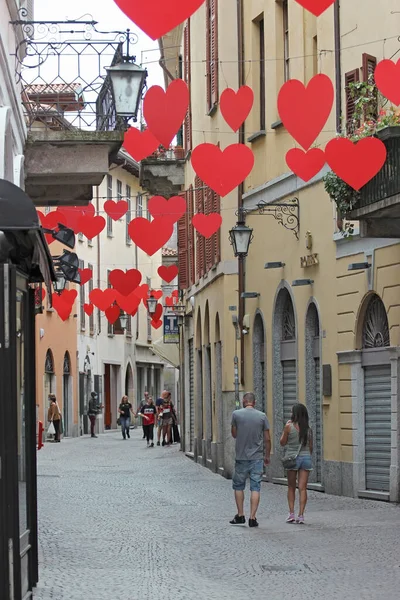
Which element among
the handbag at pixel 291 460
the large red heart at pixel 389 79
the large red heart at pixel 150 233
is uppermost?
the large red heart at pixel 389 79

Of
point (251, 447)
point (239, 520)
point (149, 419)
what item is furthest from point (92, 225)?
point (149, 419)

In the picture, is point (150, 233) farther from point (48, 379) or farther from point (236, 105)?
point (48, 379)

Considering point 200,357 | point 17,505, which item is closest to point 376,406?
point 17,505

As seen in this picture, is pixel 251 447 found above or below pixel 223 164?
below

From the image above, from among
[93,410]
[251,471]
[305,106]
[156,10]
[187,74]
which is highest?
[187,74]

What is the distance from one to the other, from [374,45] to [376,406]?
531cm

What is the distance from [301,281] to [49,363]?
3084cm

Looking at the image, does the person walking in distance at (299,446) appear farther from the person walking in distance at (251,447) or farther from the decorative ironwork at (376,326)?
the decorative ironwork at (376,326)

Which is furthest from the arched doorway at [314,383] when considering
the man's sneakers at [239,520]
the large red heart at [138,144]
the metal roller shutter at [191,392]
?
the metal roller shutter at [191,392]

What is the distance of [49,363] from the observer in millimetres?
54656

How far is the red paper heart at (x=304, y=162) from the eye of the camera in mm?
17828

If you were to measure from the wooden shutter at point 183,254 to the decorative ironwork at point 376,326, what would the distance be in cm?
1803

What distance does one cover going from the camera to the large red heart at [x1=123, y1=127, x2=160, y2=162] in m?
18.1

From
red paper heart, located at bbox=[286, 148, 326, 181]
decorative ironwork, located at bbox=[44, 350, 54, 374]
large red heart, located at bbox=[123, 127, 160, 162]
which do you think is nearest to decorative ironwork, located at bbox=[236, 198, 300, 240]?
red paper heart, located at bbox=[286, 148, 326, 181]
